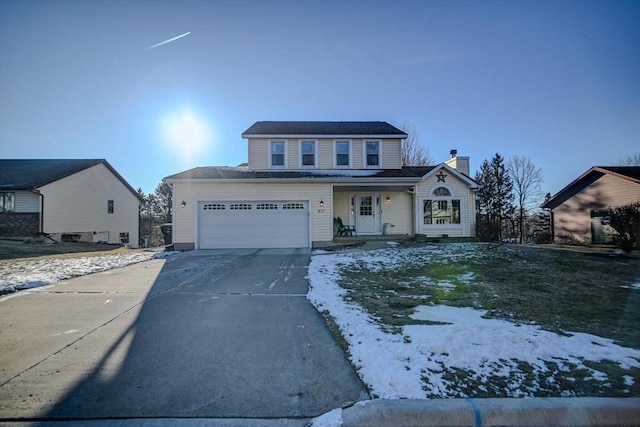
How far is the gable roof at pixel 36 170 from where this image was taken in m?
20.2

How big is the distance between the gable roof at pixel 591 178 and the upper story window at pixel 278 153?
64.2 feet

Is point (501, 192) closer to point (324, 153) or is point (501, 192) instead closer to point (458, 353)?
point (324, 153)

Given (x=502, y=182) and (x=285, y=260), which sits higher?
(x=502, y=182)

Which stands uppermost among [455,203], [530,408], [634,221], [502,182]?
[502,182]

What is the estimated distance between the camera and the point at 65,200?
21.7 m

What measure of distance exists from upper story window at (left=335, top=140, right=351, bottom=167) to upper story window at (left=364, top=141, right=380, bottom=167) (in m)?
0.99

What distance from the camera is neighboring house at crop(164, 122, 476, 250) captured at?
14.2 metres

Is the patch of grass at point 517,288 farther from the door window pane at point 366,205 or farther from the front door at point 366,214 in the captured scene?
the door window pane at point 366,205

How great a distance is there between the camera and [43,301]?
18.4 ft

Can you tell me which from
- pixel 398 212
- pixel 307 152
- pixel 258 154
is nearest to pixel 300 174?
pixel 307 152

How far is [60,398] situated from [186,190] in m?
12.4

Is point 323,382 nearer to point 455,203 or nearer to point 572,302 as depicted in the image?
point 572,302

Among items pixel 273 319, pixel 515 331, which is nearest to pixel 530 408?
pixel 515 331

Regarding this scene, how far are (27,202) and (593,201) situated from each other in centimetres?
3621
